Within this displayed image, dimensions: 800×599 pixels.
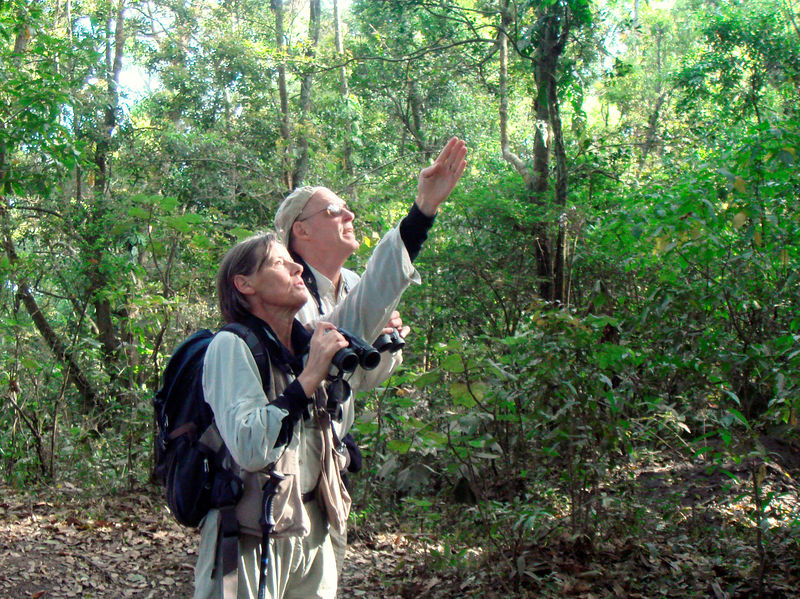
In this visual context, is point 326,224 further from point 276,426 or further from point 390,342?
point 276,426

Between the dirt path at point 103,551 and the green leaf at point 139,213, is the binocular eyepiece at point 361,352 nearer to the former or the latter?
the dirt path at point 103,551

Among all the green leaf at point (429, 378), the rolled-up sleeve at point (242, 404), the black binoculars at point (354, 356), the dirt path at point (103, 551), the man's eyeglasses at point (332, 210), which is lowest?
the dirt path at point (103, 551)

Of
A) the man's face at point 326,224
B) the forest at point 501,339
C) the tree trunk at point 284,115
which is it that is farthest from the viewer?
the tree trunk at point 284,115

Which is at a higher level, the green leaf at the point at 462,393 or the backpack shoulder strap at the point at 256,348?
the backpack shoulder strap at the point at 256,348

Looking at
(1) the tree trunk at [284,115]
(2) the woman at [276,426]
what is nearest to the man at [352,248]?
(2) the woman at [276,426]

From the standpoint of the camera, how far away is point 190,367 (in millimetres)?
2020

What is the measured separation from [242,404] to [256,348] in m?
0.20

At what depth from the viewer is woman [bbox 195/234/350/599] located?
1.82m

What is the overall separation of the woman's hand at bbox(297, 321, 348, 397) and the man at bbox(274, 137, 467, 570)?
10.6 inches

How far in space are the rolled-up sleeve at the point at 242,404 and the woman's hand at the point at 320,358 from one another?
1.3 inches

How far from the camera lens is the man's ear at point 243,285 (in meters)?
2.09

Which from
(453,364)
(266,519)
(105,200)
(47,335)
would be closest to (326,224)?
(266,519)

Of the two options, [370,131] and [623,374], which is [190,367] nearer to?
[623,374]

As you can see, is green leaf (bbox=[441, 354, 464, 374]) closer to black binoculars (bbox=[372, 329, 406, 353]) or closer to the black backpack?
black binoculars (bbox=[372, 329, 406, 353])
